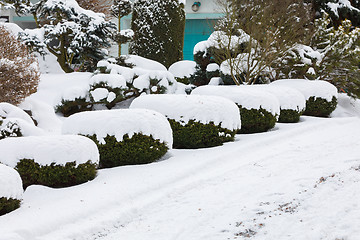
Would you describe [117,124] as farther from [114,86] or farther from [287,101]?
[287,101]

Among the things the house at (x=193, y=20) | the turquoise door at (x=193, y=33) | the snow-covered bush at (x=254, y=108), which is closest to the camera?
the snow-covered bush at (x=254, y=108)

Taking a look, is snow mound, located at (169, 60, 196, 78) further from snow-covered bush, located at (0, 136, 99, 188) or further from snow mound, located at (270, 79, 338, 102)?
snow-covered bush, located at (0, 136, 99, 188)

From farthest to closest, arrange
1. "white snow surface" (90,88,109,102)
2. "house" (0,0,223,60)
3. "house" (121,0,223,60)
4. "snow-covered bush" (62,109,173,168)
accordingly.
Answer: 1. "house" (121,0,223,60)
2. "house" (0,0,223,60)
3. "white snow surface" (90,88,109,102)
4. "snow-covered bush" (62,109,173,168)

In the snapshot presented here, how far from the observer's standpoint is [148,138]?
621 cm

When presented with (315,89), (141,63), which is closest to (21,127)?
(141,63)

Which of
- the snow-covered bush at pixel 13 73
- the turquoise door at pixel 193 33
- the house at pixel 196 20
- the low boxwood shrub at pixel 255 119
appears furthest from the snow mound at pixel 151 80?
the turquoise door at pixel 193 33

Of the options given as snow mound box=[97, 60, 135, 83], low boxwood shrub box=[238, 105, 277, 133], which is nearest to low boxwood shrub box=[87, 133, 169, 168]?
low boxwood shrub box=[238, 105, 277, 133]

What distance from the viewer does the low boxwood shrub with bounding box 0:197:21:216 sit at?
4.13 metres

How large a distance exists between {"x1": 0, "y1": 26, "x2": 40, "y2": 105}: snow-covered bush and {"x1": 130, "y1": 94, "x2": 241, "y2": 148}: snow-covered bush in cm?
352

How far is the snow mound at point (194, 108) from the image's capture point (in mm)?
7434

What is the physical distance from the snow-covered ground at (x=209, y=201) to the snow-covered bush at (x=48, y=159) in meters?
0.18

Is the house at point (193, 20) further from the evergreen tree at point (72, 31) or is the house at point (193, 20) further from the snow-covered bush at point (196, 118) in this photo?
the snow-covered bush at point (196, 118)

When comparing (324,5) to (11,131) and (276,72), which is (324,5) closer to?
(276,72)

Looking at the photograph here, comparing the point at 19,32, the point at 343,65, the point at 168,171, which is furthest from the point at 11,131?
the point at 343,65
